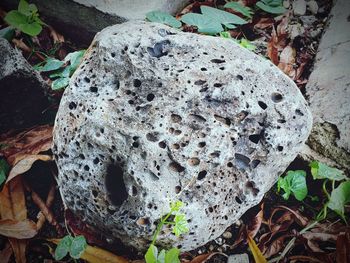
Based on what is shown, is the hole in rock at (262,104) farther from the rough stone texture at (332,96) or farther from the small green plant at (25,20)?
the small green plant at (25,20)

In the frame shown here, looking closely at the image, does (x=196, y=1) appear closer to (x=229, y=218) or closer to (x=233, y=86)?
(x=233, y=86)

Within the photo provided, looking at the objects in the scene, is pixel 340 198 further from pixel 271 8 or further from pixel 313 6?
pixel 313 6

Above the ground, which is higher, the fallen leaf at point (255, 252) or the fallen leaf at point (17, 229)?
the fallen leaf at point (17, 229)

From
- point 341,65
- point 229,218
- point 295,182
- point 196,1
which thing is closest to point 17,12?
point 196,1

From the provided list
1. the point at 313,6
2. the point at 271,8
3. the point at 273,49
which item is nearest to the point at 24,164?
the point at 273,49

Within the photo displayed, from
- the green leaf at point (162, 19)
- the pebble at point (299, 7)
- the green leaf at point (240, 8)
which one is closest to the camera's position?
the green leaf at point (162, 19)

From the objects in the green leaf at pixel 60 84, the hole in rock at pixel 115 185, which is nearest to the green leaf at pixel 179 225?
the hole in rock at pixel 115 185

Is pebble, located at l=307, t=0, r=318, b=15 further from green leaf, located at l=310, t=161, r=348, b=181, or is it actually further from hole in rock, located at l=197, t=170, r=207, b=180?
hole in rock, located at l=197, t=170, r=207, b=180
